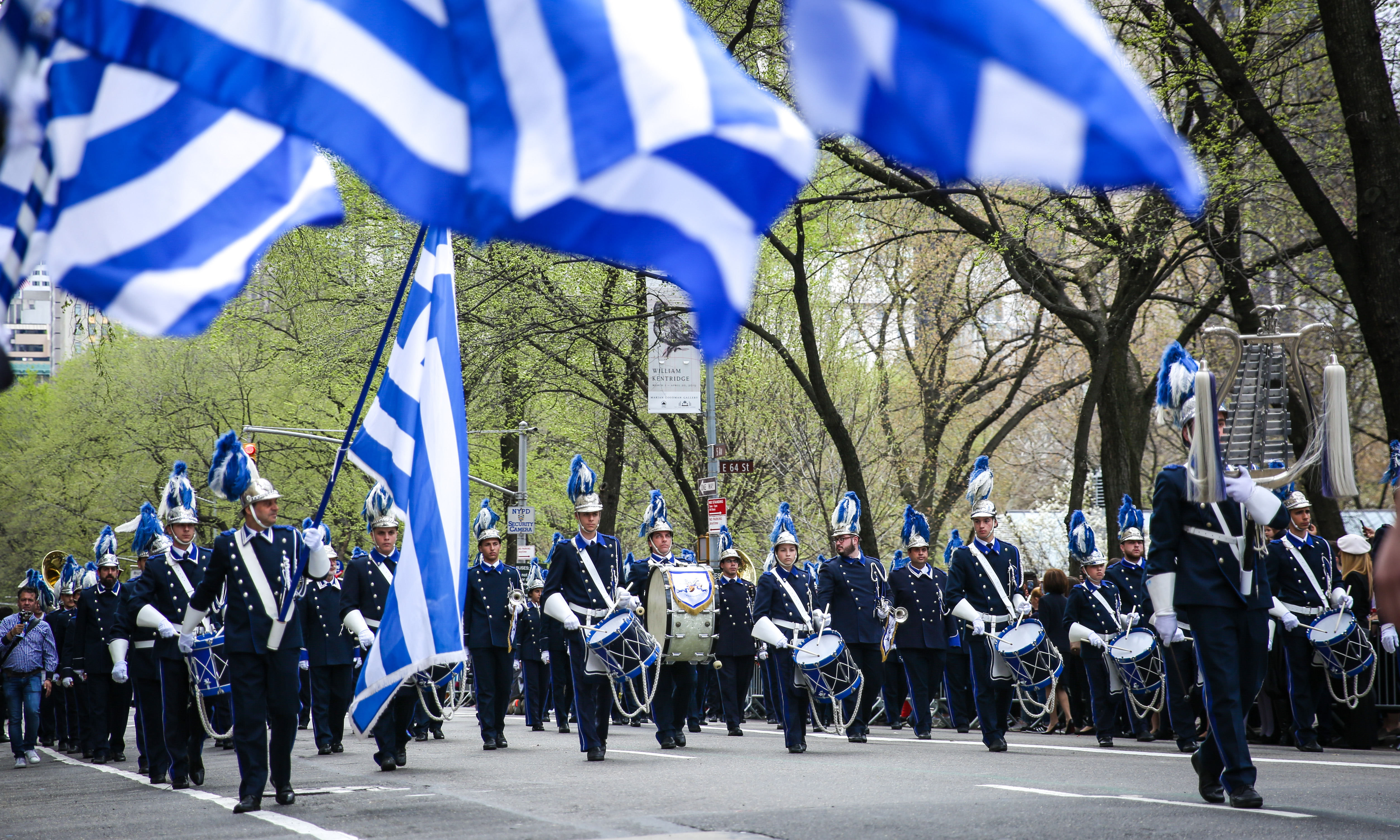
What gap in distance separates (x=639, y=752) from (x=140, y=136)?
1057cm

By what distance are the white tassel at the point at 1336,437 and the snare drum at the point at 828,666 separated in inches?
265

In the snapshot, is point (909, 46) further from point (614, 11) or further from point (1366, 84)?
point (1366, 84)

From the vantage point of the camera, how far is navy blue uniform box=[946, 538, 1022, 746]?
14.6 m

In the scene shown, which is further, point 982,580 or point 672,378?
point 672,378

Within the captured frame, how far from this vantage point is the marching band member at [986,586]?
1467cm

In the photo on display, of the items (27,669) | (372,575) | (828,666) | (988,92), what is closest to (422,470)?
(988,92)

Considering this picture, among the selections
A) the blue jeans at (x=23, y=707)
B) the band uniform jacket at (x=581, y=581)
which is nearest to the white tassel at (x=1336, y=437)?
the band uniform jacket at (x=581, y=581)

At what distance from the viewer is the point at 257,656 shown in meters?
9.99

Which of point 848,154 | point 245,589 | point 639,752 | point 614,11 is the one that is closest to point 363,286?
point 848,154

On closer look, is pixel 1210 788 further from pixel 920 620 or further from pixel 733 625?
pixel 733 625

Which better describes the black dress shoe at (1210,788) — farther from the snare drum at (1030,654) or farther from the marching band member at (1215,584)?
the snare drum at (1030,654)

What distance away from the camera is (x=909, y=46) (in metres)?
2.98

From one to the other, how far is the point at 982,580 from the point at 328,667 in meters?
7.12

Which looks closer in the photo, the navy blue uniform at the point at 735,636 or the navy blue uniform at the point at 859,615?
the navy blue uniform at the point at 859,615
